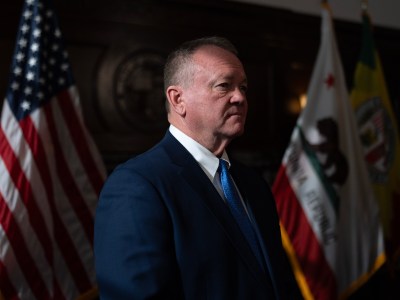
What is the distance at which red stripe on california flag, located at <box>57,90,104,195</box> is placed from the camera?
278cm

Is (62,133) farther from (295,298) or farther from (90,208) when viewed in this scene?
(295,298)

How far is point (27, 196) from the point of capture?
2.54 meters

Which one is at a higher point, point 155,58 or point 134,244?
point 155,58

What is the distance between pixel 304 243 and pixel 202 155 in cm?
192

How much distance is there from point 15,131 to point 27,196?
347 mm

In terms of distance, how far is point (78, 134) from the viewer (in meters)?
2.79

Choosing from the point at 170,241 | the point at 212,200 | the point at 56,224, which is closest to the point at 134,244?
the point at 170,241

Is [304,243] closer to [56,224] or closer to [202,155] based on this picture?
[56,224]

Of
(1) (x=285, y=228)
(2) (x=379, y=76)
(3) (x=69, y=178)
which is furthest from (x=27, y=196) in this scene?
(2) (x=379, y=76)

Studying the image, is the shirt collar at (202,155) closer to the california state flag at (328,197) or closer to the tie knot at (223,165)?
the tie knot at (223,165)

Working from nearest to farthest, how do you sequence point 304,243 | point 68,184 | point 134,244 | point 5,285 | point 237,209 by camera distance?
point 134,244 < point 237,209 < point 5,285 < point 68,184 < point 304,243

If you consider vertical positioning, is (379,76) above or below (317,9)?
below

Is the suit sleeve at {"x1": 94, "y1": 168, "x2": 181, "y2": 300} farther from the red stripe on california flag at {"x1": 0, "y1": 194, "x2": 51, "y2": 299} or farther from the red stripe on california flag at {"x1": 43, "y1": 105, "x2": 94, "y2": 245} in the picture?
the red stripe on california flag at {"x1": 43, "y1": 105, "x2": 94, "y2": 245}

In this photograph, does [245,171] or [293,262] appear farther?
[293,262]
